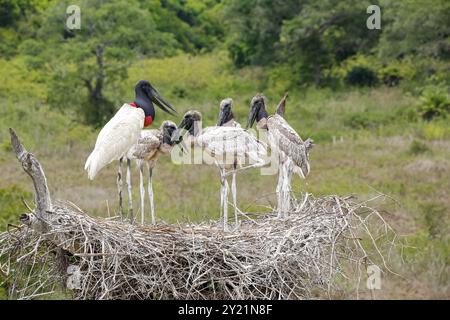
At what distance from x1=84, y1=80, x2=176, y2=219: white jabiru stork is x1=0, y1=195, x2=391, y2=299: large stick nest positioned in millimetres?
846

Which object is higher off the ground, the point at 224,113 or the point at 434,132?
the point at 224,113

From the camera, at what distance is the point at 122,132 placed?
10.6 m

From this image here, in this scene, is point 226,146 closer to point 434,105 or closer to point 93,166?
point 93,166

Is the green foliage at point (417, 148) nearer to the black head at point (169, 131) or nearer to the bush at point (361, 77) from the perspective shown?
the bush at point (361, 77)

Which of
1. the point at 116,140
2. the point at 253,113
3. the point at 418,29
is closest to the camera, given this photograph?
the point at 116,140

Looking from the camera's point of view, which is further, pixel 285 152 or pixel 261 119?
pixel 261 119

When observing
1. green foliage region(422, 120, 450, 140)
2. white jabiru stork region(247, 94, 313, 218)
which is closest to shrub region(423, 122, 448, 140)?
green foliage region(422, 120, 450, 140)

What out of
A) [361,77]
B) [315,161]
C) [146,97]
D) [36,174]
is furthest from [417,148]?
[36,174]

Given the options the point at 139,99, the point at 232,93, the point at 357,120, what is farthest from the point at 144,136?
the point at 232,93

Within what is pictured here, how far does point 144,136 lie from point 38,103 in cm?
2539

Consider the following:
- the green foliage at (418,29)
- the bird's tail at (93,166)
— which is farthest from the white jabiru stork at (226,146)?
the green foliage at (418,29)

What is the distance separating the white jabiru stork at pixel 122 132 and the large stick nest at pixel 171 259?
0.85m

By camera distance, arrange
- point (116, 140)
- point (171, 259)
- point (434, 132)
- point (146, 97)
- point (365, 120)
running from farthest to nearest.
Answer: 1. point (365, 120)
2. point (434, 132)
3. point (146, 97)
4. point (116, 140)
5. point (171, 259)

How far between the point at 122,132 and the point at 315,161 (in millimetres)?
18675
